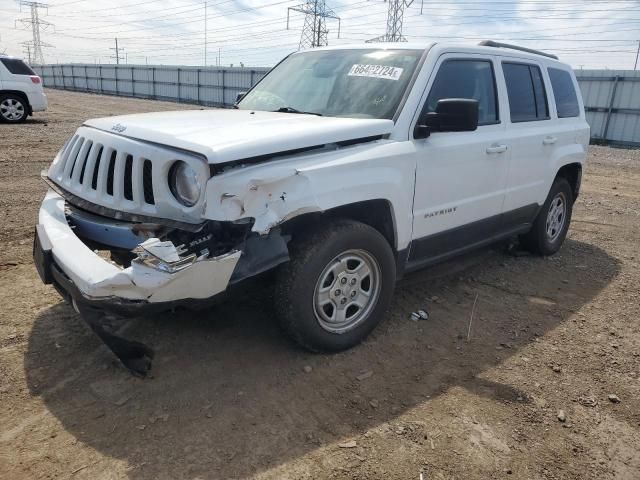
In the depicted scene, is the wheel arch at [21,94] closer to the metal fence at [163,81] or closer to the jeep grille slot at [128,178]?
the jeep grille slot at [128,178]

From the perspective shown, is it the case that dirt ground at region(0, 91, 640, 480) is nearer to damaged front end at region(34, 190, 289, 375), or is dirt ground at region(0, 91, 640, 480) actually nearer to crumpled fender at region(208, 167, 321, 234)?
damaged front end at region(34, 190, 289, 375)

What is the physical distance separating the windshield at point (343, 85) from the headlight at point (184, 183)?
128 centimetres

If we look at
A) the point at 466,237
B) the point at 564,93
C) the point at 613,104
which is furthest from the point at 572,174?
the point at 613,104

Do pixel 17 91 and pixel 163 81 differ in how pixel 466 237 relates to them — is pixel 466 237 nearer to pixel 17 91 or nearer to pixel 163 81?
pixel 17 91

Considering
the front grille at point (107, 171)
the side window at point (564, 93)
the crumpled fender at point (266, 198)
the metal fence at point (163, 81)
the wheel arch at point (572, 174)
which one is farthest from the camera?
the metal fence at point (163, 81)

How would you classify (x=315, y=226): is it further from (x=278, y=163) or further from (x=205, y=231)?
(x=205, y=231)

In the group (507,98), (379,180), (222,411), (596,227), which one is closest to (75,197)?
(222,411)

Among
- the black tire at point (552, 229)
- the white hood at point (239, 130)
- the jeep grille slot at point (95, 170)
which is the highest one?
the white hood at point (239, 130)

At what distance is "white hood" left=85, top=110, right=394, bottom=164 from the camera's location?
2.59 meters

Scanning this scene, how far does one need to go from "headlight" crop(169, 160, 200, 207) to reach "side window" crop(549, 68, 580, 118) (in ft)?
13.0

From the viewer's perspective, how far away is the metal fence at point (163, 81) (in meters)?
31.6

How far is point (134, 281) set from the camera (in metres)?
2.36

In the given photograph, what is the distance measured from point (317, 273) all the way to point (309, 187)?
52 cm

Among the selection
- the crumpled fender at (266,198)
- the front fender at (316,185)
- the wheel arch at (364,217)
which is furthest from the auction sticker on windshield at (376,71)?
the crumpled fender at (266,198)
